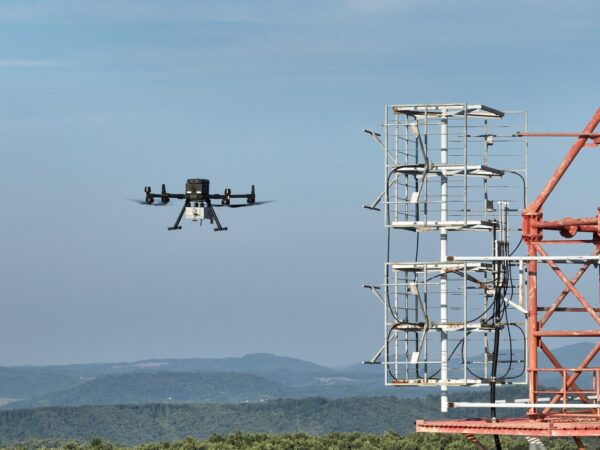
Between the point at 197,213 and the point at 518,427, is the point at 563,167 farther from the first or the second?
the point at 197,213

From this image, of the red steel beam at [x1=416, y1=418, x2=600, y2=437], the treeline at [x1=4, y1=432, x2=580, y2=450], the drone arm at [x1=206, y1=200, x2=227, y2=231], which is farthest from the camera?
the treeline at [x1=4, y1=432, x2=580, y2=450]

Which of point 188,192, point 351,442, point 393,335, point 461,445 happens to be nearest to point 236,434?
point 351,442

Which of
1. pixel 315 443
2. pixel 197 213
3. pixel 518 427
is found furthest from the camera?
pixel 315 443

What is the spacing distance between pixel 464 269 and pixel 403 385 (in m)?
4.01

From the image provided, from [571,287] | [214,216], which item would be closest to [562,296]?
[571,287]

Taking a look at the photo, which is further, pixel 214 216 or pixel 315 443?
pixel 315 443

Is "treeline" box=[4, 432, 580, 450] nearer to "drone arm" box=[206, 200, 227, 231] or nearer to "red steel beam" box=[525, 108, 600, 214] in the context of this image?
"drone arm" box=[206, 200, 227, 231]

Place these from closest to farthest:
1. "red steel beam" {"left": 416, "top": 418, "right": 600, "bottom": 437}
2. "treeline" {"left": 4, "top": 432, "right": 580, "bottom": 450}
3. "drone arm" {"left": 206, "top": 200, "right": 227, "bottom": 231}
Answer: "red steel beam" {"left": 416, "top": 418, "right": 600, "bottom": 437}, "drone arm" {"left": 206, "top": 200, "right": 227, "bottom": 231}, "treeline" {"left": 4, "top": 432, "right": 580, "bottom": 450}

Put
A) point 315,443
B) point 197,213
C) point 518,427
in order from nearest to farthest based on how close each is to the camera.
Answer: point 518,427
point 197,213
point 315,443

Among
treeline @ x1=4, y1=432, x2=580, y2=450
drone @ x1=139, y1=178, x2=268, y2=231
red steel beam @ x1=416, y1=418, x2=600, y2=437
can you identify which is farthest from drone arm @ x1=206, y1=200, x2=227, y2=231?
treeline @ x1=4, y1=432, x2=580, y2=450

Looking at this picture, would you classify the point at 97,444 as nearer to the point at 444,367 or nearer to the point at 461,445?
the point at 461,445

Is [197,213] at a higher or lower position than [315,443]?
higher

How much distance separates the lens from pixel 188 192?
62031mm

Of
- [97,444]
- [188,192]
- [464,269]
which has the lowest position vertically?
[97,444]
